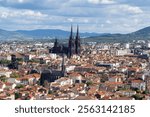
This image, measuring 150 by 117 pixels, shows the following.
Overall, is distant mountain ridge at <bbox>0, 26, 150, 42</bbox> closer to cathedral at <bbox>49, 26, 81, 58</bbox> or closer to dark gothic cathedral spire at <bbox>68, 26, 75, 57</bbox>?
cathedral at <bbox>49, 26, 81, 58</bbox>

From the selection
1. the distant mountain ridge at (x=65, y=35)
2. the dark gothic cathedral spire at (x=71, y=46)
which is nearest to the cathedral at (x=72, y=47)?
the dark gothic cathedral spire at (x=71, y=46)

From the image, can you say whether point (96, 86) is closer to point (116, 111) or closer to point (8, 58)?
point (116, 111)

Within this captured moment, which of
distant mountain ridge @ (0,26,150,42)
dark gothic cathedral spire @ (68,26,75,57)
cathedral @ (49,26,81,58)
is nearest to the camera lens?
dark gothic cathedral spire @ (68,26,75,57)

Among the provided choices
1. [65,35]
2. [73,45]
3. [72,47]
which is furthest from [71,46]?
[65,35]

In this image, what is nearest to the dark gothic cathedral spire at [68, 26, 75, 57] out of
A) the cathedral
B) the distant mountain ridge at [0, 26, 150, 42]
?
the cathedral

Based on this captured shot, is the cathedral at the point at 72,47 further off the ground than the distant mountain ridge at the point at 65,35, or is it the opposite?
the cathedral at the point at 72,47

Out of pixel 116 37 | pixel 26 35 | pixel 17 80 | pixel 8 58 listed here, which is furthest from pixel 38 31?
pixel 17 80

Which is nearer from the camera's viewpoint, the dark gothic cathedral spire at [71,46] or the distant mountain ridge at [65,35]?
the dark gothic cathedral spire at [71,46]

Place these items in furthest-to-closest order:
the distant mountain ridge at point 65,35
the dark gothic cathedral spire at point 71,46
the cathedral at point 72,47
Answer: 1. the distant mountain ridge at point 65,35
2. the cathedral at point 72,47
3. the dark gothic cathedral spire at point 71,46

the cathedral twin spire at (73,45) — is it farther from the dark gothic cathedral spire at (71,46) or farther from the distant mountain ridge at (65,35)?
the distant mountain ridge at (65,35)
